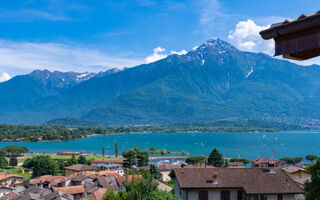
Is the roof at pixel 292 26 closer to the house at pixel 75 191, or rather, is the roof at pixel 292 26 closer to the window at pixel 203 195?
the window at pixel 203 195

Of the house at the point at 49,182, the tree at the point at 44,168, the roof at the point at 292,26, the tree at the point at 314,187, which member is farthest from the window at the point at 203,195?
the tree at the point at 44,168

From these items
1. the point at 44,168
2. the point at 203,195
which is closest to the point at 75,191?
the point at 44,168

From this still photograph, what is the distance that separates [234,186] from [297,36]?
55.8ft

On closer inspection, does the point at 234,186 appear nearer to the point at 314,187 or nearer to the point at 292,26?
the point at 314,187

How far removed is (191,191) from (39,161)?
50868 millimetres

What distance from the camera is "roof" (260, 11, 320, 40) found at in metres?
2.72

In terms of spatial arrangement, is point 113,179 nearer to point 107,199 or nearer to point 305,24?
point 107,199

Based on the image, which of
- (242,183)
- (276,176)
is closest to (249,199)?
(242,183)

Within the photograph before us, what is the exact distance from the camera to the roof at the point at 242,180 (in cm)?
1855

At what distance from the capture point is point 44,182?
4928 cm

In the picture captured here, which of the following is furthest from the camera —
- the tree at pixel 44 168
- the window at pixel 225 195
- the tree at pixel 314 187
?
the tree at pixel 44 168

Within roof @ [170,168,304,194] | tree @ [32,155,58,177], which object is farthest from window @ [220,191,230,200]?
tree @ [32,155,58,177]

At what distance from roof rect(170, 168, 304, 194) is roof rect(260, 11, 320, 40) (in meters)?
16.5

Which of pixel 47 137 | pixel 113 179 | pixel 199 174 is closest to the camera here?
pixel 199 174
